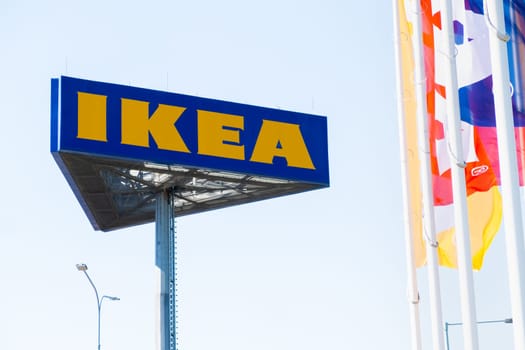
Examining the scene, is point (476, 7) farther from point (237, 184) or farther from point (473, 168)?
point (237, 184)

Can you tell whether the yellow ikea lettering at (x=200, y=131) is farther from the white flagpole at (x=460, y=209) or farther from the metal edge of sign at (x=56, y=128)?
the white flagpole at (x=460, y=209)

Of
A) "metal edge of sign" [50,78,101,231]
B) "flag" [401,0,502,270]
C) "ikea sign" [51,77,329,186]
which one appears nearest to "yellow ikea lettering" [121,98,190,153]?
"ikea sign" [51,77,329,186]

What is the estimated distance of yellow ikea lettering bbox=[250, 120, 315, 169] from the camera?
129 ft

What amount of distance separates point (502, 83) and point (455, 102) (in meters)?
3.16

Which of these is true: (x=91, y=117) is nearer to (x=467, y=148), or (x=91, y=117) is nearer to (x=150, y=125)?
(x=150, y=125)

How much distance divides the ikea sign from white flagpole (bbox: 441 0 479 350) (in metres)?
19.9

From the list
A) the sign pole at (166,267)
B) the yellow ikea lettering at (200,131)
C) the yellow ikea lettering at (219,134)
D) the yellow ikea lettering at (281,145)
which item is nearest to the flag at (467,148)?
the yellow ikea lettering at (200,131)

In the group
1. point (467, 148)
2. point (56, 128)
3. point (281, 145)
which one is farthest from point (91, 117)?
point (467, 148)

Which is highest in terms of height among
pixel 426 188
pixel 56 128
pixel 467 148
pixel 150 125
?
pixel 150 125

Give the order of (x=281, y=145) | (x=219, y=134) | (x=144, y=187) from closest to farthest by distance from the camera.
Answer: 1. (x=219, y=134)
2. (x=281, y=145)
3. (x=144, y=187)

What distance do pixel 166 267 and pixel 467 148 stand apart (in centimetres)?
2299

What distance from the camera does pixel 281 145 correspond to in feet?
131

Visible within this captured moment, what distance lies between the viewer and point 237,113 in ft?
129

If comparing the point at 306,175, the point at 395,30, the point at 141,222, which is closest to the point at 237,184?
the point at 306,175
